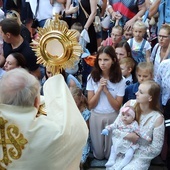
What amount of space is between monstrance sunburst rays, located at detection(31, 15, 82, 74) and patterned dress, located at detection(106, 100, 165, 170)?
1.38 metres

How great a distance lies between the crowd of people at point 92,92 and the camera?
203cm

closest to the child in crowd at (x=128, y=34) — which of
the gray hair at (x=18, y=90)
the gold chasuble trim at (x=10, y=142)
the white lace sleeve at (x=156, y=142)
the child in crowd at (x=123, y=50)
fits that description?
the child in crowd at (x=123, y=50)

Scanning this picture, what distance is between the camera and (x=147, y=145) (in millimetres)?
3477

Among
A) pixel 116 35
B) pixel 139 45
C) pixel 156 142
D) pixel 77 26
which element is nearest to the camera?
pixel 156 142

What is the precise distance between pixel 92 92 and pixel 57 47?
65.7 inches

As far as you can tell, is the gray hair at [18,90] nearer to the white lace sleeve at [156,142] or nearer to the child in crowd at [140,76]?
the white lace sleeve at [156,142]

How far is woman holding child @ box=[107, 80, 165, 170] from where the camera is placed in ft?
11.3

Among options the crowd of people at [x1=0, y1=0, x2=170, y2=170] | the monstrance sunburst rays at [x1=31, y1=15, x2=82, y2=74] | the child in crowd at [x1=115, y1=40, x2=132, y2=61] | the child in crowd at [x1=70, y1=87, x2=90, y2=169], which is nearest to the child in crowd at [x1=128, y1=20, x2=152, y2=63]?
the crowd of people at [x1=0, y1=0, x2=170, y2=170]

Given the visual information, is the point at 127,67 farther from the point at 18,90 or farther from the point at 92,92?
the point at 18,90

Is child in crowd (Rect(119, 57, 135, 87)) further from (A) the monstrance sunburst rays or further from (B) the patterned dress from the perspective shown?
(A) the monstrance sunburst rays

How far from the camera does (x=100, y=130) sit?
13.0ft

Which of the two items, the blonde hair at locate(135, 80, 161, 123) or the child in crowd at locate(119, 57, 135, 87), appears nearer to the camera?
the blonde hair at locate(135, 80, 161, 123)

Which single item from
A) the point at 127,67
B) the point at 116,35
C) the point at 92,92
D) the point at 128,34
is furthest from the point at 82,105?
the point at 128,34

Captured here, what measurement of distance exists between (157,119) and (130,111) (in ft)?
0.77
